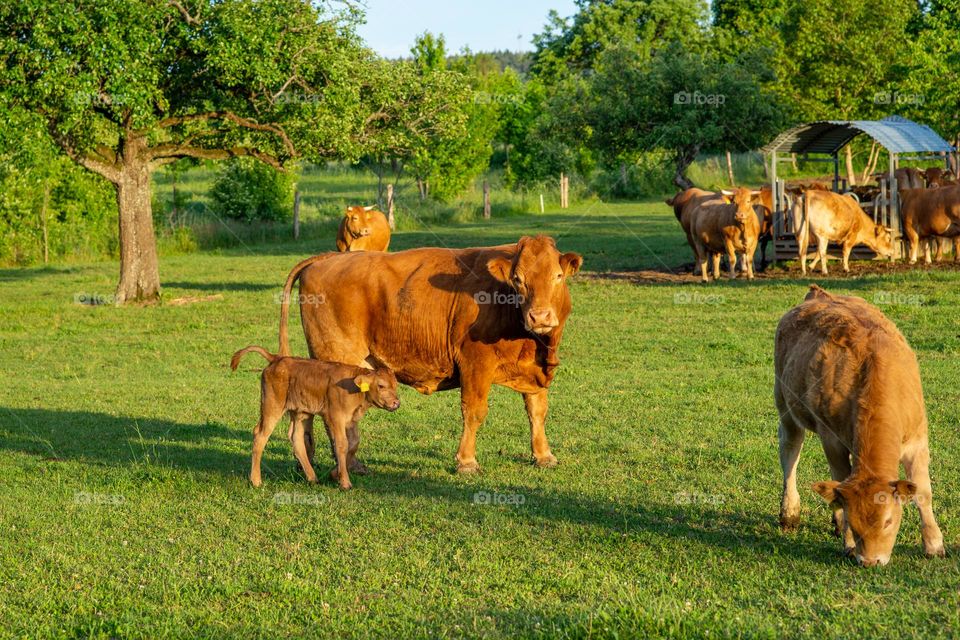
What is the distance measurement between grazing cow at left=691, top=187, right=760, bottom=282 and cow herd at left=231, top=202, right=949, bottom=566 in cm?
1480

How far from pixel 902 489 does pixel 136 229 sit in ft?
67.4

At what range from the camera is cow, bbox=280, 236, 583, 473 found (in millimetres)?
9367

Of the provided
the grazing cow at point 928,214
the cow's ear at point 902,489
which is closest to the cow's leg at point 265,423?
the cow's ear at point 902,489

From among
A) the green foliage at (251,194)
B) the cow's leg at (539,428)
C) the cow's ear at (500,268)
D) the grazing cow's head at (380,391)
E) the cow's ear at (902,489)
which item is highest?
the green foliage at (251,194)

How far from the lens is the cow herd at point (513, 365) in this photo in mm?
6629

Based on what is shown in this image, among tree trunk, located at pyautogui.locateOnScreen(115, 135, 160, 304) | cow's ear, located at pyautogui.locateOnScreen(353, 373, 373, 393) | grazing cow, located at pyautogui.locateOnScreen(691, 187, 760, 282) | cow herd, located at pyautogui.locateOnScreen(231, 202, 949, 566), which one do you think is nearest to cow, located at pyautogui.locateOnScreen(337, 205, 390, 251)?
tree trunk, located at pyautogui.locateOnScreen(115, 135, 160, 304)

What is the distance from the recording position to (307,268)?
1050 centimetres

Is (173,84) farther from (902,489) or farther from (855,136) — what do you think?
(902,489)

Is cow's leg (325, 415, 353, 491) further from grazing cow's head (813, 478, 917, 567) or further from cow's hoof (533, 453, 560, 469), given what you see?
grazing cow's head (813, 478, 917, 567)

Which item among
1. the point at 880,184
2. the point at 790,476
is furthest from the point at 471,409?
the point at 880,184

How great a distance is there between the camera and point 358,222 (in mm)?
24594

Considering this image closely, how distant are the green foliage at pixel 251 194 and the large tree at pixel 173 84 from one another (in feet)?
64.2

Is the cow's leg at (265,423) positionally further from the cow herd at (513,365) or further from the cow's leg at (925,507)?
the cow's leg at (925,507)

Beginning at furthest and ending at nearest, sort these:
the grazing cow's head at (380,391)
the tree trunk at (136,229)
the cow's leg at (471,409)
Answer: the tree trunk at (136,229)
the cow's leg at (471,409)
the grazing cow's head at (380,391)
